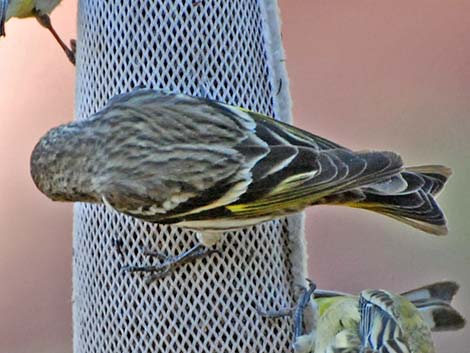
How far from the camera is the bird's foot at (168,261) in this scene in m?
4.70

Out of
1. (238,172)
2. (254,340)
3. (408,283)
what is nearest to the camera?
(238,172)

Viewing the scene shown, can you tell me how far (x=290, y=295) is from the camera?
4863 mm

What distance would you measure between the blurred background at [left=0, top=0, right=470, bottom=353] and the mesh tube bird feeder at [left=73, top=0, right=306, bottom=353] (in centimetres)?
189

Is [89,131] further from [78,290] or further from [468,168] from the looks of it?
[468,168]

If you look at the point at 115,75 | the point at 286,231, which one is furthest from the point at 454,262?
the point at 115,75

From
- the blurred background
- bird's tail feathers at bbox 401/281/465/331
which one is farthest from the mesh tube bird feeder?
the blurred background

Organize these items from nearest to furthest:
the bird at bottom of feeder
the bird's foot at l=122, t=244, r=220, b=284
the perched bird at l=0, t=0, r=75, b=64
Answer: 1. the bird's foot at l=122, t=244, r=220, b=284
2. the bird at bottom of feeder
3. the perched bird at l=0, t=0, r=75, b=64

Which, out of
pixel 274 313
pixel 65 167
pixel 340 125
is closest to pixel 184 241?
pixel 274 313

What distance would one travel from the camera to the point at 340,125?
6973 mm

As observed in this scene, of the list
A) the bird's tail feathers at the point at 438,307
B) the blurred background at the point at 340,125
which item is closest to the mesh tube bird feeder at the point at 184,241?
the bird's tail feathers at the point at 438,307

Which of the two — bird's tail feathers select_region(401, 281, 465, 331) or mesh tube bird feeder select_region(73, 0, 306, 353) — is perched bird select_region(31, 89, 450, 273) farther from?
bird's tail feathers select_region(401, 281, 465, 331)

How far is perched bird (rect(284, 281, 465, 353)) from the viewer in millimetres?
5117

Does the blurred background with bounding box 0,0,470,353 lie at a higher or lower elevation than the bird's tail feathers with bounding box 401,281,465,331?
higher

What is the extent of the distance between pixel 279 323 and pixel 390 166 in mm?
738
